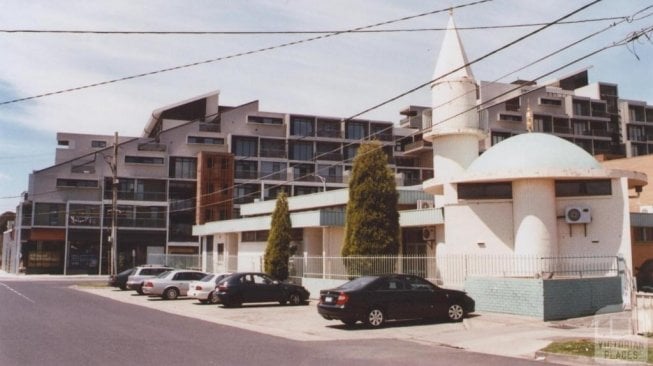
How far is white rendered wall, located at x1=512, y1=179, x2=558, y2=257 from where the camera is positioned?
22359 millimetres

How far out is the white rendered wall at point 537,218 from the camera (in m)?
22.4

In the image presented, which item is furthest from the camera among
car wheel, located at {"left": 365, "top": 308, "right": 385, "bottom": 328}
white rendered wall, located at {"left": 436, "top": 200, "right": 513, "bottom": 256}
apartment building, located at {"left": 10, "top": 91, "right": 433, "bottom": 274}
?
apartment building, located at {"left": 10, "top": 91, "right": 433, "bottom": 274}

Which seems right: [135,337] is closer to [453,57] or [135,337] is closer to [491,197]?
[491,197]

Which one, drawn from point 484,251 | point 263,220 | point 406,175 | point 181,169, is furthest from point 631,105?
point 484,251

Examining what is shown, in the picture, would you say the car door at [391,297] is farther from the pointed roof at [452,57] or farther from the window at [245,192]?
the window at [245,192]

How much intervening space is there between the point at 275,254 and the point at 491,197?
13.1 m

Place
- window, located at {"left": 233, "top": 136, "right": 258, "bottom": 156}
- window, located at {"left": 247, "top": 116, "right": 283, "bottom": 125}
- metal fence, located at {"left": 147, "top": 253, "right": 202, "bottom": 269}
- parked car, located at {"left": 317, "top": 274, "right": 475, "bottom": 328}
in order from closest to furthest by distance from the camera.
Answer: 1. parked car, located at {"left": 317, "top": 274, "right": 475, "bottom": 328}
2. metal fence, located at {"left": 147, "top": 253, "right": 202, "bottom": 269}
3. window, located at {"left": 233, "top": 136, "right": 258, "bottom": 156}
4. window, located at {"left": 247, "top": 116, "right": 283, "bottom": 125}

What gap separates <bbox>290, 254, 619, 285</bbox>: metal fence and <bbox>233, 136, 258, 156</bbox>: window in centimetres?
5007

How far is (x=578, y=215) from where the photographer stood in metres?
22.3

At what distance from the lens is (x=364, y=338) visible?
51.2 ft

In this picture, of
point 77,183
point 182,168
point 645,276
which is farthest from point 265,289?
point 77,183

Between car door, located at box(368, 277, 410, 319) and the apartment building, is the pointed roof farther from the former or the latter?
the apartment building

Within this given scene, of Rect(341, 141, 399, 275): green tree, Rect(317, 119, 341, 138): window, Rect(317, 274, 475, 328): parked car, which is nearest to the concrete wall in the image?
Rect(317, 274, 475, 328): parked car

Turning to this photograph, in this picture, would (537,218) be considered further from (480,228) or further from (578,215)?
(480,228)
